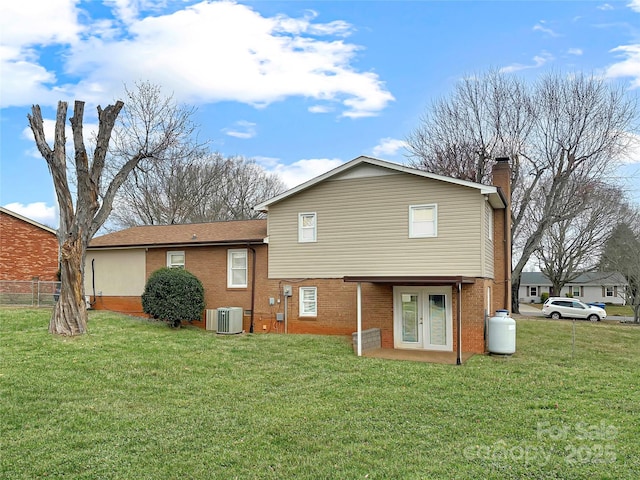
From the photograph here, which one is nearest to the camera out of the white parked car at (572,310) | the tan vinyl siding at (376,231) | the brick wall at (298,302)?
the brick wall at (298,302)

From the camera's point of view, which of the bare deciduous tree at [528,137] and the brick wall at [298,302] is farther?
the bare deciduous tree at [528,137]

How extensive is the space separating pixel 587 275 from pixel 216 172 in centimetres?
4081

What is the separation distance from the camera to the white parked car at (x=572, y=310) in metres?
32.8

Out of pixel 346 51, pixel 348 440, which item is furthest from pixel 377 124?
pixel 348 440

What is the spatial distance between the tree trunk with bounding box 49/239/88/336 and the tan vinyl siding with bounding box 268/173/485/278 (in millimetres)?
6593

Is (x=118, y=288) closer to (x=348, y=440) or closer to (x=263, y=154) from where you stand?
(x=348, y=440)

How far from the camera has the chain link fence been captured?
20641 millimetres

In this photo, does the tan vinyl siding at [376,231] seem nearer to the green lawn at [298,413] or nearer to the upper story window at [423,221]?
the upper story window at [423,221]

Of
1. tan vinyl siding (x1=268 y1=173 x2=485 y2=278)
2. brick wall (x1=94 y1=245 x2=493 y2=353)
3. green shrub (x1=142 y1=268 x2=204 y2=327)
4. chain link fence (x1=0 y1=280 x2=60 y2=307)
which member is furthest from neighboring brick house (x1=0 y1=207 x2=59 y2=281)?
tan vinyl siding (x1=268 y1=173 x2=485 y2=278)

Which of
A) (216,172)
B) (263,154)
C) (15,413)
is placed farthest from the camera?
(263,154)

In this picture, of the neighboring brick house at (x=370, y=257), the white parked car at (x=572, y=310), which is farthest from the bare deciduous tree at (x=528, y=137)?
the neighboring brick house at (x=370, y=257)

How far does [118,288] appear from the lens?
70.9 feet

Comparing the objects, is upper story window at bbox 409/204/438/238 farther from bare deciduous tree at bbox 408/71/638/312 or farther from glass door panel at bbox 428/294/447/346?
bare deciduous tree at bbox 408/71/638/312

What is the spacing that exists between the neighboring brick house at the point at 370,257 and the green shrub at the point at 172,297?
1.49 metres
